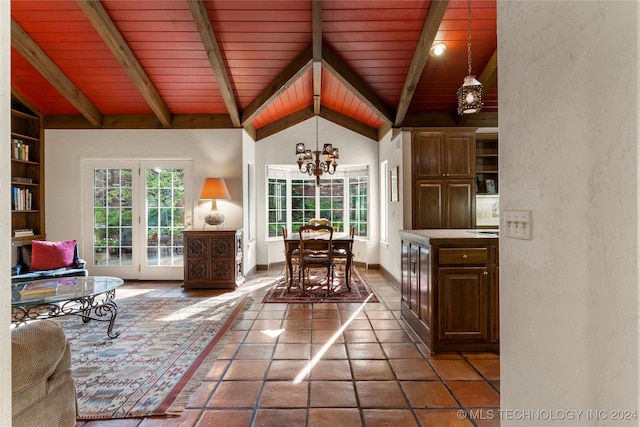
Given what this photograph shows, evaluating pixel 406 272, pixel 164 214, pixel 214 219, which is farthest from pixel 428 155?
pixel 164 214

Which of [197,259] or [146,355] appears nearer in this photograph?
[146,355]

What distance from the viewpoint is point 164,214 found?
5.73 meters

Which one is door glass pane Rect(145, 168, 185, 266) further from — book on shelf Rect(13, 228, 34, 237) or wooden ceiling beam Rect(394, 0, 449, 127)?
wooden ceiling beam Rect(394, 0, 449, 127)

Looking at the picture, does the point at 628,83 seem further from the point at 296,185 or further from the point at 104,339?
the point at 296,185

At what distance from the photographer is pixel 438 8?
326 cm

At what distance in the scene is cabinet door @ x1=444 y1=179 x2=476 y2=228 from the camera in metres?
4.92

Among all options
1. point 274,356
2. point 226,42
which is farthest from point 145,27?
point 274,356

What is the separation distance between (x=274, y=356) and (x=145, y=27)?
3.61 metres

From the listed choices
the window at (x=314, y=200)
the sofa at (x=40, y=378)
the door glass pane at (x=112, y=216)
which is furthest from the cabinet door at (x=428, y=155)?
the door glass pane at (x=112, y=216)

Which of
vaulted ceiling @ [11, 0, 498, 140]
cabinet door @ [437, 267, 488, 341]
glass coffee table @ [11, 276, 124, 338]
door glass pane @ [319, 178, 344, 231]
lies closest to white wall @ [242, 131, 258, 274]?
vaulted ceiling @ [11, 0, 498, 140]

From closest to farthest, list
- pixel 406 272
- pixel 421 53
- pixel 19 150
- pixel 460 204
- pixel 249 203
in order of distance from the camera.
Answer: pixel 406 272
pixel 421 53
pixel 460 204
pixel 19 150
pixel 249 203

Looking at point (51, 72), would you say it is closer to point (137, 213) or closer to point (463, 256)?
point (137, 213)

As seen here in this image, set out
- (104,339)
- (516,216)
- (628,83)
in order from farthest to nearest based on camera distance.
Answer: (104,339), (516,216), (628,83)

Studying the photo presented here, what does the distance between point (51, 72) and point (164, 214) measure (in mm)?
2338
